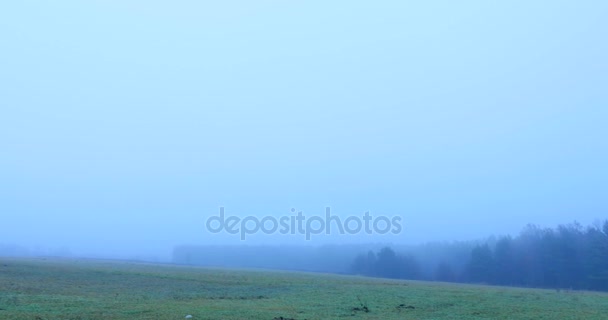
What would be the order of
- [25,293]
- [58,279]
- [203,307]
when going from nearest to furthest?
[203,307], [25,293], [58,279]

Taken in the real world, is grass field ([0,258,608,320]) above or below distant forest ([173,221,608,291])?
below

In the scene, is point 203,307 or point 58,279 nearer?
point 203,307

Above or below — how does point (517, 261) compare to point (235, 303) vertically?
above

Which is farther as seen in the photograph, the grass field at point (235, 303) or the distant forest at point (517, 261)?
the distant forest at point (517, 261)

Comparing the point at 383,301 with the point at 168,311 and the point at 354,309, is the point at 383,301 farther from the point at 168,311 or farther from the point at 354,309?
the point at 168,311

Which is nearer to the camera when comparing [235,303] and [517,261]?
[235,303]

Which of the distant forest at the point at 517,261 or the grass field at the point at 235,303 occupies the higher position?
the distant forest at the point at 517,261

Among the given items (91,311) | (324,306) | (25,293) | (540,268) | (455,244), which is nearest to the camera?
(91,311)

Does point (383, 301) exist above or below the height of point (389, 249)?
below

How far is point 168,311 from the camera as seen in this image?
1107 inches

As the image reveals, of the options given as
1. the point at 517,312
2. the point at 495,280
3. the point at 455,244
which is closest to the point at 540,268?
the point at 495,280

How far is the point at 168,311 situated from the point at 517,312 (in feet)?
55.8

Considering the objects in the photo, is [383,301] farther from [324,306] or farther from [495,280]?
[495,280]

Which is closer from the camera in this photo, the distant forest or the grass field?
the grass field
